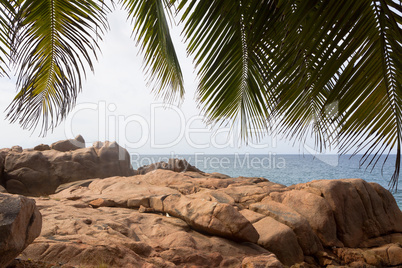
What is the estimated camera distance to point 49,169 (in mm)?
13883

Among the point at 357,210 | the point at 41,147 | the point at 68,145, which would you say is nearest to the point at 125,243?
the point at 357,210

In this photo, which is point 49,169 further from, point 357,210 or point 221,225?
point 357,210

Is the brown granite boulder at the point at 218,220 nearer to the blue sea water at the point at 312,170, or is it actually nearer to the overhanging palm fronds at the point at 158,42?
the overhanging palm fronds at the point at 158,42

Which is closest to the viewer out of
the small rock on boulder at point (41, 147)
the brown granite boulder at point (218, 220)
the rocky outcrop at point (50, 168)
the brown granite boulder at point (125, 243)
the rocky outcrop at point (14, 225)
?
the rocky outcrop at point (14, 225)

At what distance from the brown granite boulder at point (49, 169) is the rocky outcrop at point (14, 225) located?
1232cm

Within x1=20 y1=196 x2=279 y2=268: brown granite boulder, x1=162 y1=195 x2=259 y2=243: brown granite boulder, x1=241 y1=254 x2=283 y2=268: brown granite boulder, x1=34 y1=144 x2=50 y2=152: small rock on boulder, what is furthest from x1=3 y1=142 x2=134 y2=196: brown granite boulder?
x1=241 y1=254 x2=283 y2=268: brown granite boulder

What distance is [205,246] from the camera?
4.88m

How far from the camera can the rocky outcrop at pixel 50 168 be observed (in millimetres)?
13289

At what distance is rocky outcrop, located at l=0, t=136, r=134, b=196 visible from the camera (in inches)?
523

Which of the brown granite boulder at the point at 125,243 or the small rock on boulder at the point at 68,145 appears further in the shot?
the small rock on boulder at the point at 68,145

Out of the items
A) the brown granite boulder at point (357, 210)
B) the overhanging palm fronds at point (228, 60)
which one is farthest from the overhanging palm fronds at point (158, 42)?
the brown granite boulder at point (357, 210)

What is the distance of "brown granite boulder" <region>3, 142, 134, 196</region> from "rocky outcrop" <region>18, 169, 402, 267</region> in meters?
5.56

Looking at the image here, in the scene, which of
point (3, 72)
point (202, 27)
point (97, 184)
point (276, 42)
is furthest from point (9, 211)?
point (97, 184)

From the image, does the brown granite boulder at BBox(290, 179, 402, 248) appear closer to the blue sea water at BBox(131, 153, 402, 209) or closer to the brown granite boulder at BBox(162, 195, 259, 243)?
the brown granite boulder at BBox(162, 195, 259, 243)
